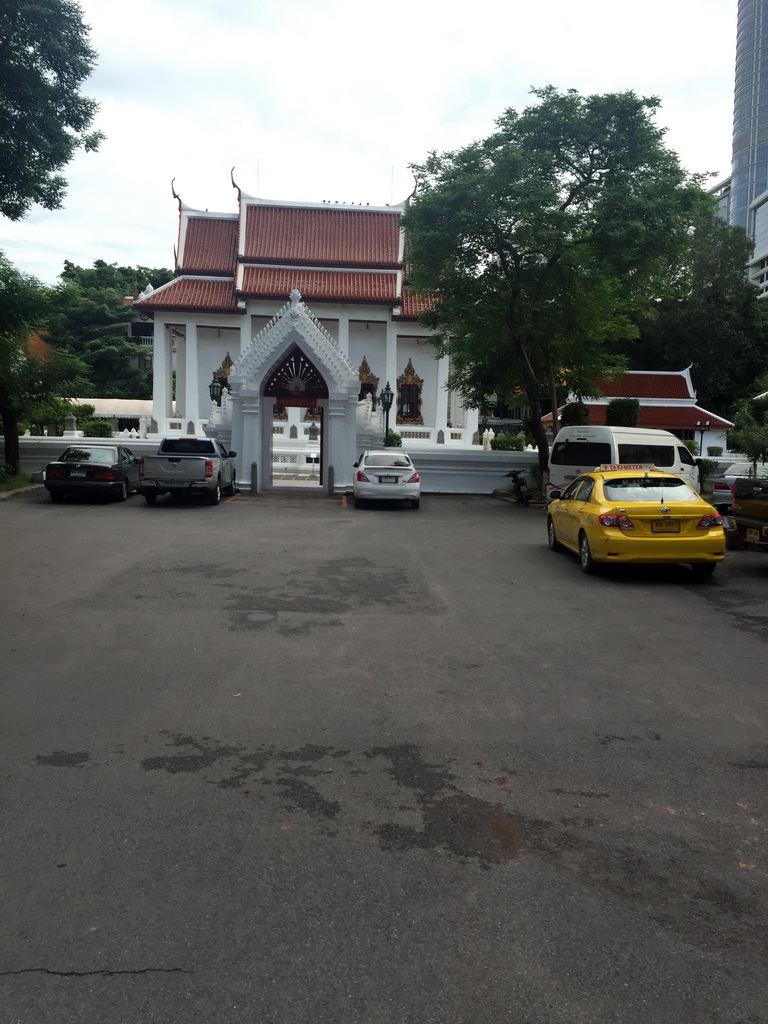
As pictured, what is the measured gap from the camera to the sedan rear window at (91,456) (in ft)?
71.1

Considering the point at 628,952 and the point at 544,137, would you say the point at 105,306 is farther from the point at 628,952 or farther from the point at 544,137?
the point at 628,952

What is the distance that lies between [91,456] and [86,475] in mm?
963

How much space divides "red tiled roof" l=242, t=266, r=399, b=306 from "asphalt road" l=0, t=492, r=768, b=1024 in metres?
32.4

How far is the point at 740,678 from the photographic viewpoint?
6.87m

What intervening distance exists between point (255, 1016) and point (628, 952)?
1357 mm

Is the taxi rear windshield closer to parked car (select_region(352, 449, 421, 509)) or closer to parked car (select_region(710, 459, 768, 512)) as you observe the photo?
parked car (select_region(352, 449, 421, 509))

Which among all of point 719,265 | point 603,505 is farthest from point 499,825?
point 719,265

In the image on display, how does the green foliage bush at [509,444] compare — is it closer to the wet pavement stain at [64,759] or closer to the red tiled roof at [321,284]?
the red tiled roof at [321,284]

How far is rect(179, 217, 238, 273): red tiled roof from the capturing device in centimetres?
4206

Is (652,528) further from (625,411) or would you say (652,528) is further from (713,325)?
(713,325)

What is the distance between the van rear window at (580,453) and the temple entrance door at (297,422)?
28.9 ft

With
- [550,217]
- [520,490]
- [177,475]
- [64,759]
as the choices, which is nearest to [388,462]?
[520,490]

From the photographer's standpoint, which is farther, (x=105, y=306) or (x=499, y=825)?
(x=105, y=306)

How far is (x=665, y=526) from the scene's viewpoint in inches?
443
